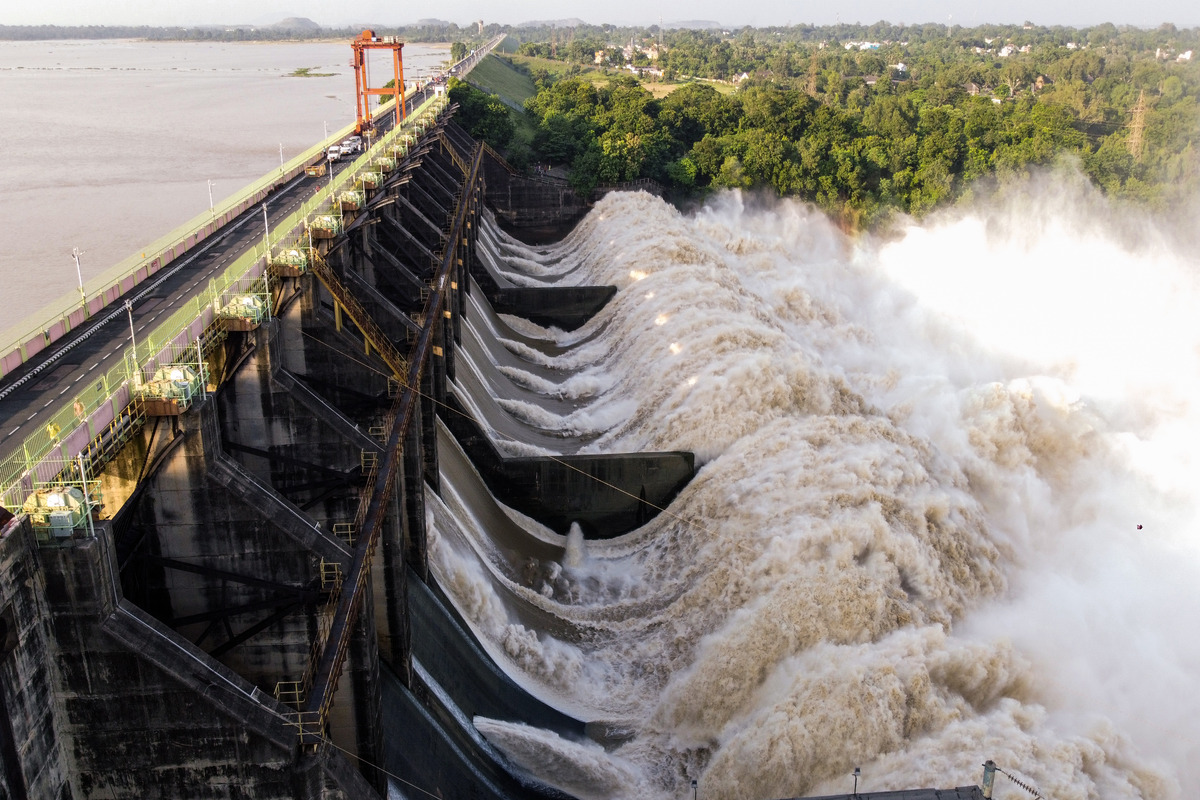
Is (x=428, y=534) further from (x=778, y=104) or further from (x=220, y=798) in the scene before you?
(x=778, y=104)

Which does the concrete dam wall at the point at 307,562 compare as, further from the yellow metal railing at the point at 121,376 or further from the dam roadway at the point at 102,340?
the dam roadway at the point at 102,340

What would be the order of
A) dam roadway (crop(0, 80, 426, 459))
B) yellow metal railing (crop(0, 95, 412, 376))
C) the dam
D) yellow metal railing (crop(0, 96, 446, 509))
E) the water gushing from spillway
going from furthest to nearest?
1. yellow metal railing (crop(0, 95, 412, 376))
2. the water gushing from spillway
3. dam roadway (crop(0, 80, 426, 459))
4. yellow metal railing (crop(0, 96, 446, 509))
5. the dam

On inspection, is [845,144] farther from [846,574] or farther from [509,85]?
[846,574]

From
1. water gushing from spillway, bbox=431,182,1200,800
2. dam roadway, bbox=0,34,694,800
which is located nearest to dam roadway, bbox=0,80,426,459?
dam roadway, bbox=0,34,694,800

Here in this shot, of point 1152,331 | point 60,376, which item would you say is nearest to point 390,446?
point 60,376

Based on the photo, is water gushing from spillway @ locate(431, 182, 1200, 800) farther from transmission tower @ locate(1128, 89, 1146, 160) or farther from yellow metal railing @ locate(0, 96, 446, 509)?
transmission tower @ locate(1128, 89, 1146, 160)

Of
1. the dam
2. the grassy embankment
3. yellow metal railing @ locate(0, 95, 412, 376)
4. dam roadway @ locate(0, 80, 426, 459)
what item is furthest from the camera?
the grassy embankment

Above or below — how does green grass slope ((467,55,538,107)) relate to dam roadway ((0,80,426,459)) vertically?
above
